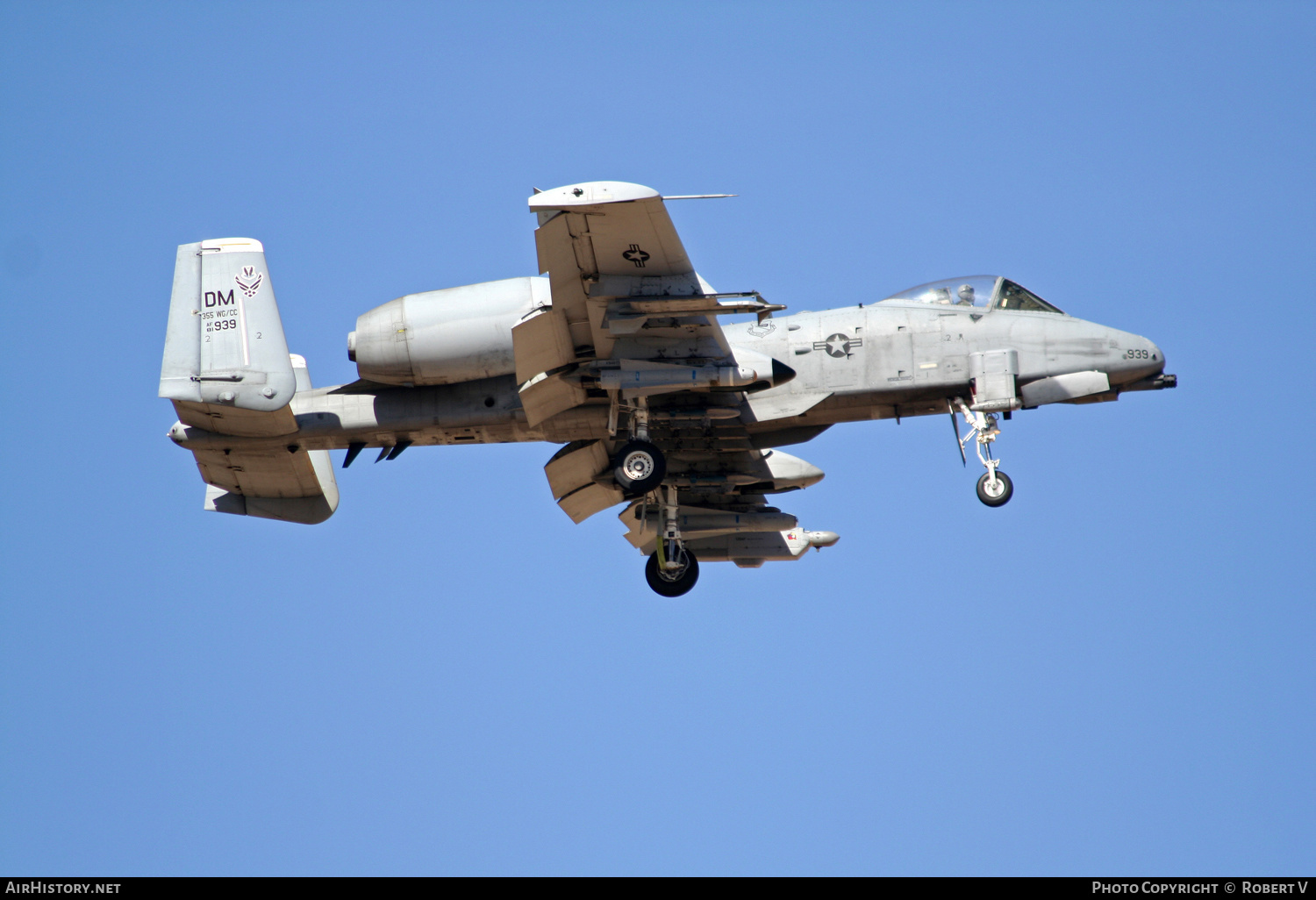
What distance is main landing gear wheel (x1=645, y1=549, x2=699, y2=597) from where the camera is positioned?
76.2 feet

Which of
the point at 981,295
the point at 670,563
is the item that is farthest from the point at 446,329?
the point at 981,295

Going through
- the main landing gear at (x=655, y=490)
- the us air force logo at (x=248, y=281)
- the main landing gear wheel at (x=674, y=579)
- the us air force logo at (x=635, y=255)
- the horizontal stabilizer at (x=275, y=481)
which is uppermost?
the us air force logo at (x=248, y=281)

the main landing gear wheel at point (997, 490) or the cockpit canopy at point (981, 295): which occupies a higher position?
the cockpit canopy at point (981, 295)

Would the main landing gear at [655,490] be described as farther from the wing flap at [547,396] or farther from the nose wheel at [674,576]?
the wing flap at [547,396]

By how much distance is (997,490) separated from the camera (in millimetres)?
20125

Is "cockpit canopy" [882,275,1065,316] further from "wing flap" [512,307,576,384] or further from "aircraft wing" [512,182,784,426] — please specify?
"wing flap" [512,307,576,384]

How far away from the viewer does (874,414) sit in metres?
20.9

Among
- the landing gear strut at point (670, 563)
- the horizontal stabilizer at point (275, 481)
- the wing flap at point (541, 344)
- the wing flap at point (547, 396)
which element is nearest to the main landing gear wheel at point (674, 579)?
the landing gear strut at point (670, 563)

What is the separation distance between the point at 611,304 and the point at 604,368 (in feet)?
3.99

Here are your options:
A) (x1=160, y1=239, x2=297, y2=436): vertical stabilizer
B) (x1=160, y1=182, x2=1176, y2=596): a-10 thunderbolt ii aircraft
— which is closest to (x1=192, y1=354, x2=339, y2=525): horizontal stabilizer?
(x1=160, y1=182, x2=1176, y2=596): a-10 thunderbolt ii aircraft

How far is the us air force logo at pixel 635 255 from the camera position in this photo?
17.9 m

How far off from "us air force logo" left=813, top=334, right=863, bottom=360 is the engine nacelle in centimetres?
436

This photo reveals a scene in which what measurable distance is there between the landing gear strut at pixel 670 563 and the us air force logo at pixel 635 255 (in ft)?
18.2
